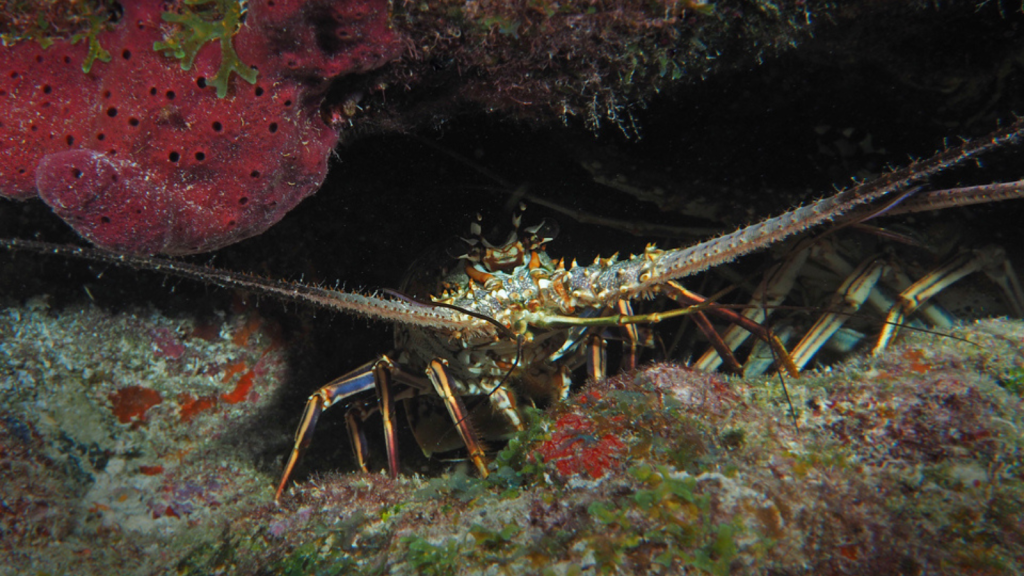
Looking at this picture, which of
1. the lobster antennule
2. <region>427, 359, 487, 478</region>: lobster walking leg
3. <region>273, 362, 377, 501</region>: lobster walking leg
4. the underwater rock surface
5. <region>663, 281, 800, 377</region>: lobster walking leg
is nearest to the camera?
the underwater rock surface

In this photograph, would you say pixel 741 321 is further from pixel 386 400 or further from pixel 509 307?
pixel 386 400

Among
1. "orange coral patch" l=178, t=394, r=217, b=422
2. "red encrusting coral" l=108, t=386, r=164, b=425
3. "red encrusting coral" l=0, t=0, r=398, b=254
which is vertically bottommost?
"orange coral patch" l=178, t=394, r=217, b=422

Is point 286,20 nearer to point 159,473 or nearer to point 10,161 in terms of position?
point 10,161

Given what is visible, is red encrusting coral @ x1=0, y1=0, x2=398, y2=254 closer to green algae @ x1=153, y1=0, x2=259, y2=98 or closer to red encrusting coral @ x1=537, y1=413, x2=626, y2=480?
green algae @ x1=153, y1=0, x2=259, y2=98

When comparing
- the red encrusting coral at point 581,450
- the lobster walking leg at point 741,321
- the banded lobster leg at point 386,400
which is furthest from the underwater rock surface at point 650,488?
the banded lobster leg at point 386,400

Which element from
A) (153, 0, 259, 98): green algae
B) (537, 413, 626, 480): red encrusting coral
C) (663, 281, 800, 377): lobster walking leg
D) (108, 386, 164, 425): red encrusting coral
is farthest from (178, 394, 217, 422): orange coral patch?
(663, 281, 800, 377): lobster walking leg

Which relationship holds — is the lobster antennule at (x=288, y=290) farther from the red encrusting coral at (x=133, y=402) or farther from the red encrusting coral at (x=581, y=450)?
the red encrusting coral at (x=133, y=402)
